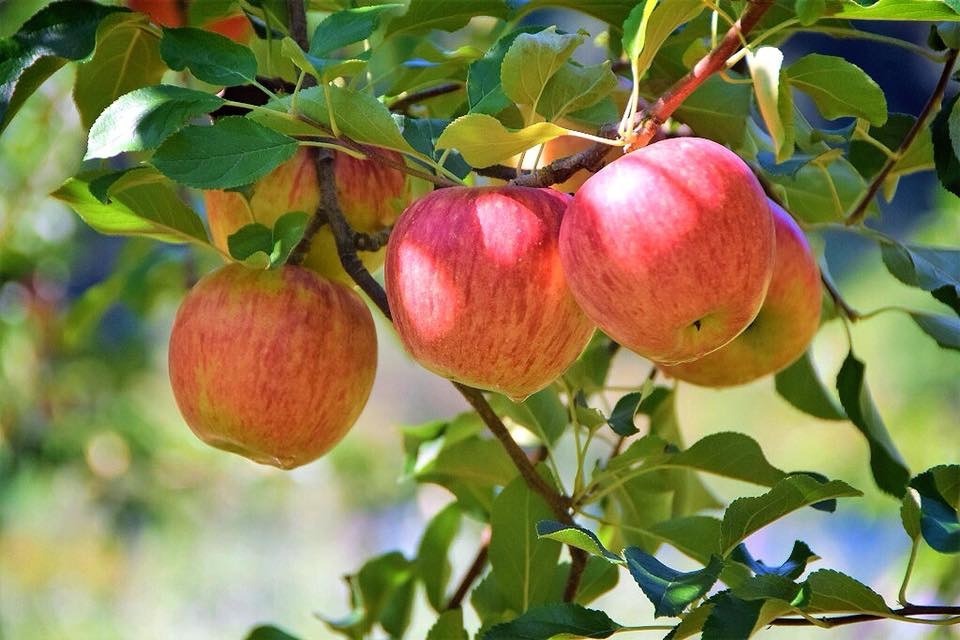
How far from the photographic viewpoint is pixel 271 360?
24.6 inches

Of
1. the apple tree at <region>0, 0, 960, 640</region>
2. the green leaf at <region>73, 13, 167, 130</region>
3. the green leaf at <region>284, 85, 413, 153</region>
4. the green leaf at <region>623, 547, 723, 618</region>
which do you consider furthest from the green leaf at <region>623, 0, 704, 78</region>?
the green leaf at <region>73, 13, 167, 130</region>

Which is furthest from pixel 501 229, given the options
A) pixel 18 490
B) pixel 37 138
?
pixel 18 490

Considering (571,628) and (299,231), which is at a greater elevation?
(299,231)

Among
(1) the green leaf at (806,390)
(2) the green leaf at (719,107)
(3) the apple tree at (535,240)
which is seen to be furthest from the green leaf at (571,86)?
(1) the green leaf at (806,390)

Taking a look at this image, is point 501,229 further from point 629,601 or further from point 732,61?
point 629,601

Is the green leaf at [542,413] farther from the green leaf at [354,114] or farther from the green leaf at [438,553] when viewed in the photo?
the green leaf at [354,114]

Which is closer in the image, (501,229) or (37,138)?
(501,229)

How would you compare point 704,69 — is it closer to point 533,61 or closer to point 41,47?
point 533,61

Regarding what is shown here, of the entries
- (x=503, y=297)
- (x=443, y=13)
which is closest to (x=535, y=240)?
(x=503, y=297)

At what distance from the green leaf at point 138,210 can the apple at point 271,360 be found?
41 mm

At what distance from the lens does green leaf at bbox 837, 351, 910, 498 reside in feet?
2.32

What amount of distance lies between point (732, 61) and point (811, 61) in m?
0.08

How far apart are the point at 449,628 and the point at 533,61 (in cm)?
40

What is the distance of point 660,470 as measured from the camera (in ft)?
2.52
